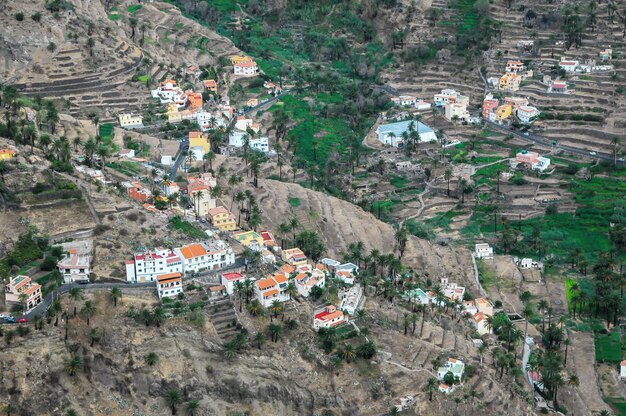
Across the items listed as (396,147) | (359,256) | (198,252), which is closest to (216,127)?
(396,147)

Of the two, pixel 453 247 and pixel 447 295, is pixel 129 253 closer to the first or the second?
pixel 447 295

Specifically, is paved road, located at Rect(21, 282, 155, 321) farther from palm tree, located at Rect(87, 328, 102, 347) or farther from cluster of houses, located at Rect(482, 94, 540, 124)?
cluster of houses, located at Rect(482, 94, 540, 124)

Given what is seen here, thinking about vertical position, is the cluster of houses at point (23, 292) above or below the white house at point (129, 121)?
above

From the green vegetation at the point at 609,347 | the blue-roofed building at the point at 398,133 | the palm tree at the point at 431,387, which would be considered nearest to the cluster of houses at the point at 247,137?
the blue-roofed building at the point at 398,133

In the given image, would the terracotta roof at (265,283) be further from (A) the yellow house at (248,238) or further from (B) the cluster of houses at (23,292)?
(B) the cluster of houses at (23,292)

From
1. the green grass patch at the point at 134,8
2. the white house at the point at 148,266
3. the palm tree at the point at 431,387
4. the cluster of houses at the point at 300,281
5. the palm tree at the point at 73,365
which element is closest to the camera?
the palm tree at the point at 73,365

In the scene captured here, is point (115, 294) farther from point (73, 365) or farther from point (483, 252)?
point (483, 252)

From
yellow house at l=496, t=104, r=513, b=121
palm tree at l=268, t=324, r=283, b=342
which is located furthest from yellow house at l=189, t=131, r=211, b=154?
yellow house at l=496, t=104, r=513, b=121
